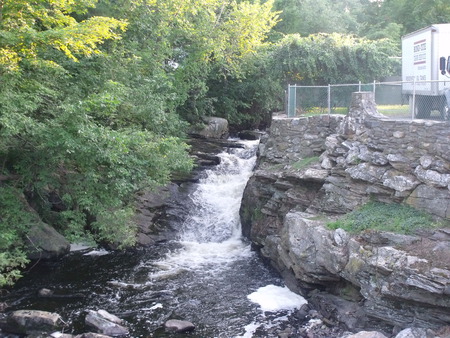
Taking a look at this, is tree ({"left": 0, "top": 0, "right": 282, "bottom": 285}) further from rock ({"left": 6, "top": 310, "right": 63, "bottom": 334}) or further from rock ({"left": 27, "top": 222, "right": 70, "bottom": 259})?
rock ({"left": 6, "top": 310, "right": 63, "bottom": 334})

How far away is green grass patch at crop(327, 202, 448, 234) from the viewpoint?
11.6 m

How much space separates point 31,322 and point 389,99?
476 inches

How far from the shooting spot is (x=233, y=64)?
81.1 ft

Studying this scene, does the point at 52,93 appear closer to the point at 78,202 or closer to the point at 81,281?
the point at 78,202

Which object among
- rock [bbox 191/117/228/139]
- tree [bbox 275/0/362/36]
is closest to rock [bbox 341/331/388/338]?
rock [bbox 191/117/228/139]

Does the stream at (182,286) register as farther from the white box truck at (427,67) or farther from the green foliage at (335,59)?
the green foliage at (335,59)

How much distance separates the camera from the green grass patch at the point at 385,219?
11.6 meters

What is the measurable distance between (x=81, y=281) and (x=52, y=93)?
5.60 m

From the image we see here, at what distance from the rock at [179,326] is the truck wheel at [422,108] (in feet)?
26.8

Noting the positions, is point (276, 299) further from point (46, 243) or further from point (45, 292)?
point (46, 243)

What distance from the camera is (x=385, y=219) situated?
1222 cm

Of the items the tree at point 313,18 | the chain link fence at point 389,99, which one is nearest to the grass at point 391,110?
the chain link fence at point 389,99

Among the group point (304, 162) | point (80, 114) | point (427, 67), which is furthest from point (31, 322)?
point (427, 67)

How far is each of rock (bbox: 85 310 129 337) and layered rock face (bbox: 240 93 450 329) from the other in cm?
497
